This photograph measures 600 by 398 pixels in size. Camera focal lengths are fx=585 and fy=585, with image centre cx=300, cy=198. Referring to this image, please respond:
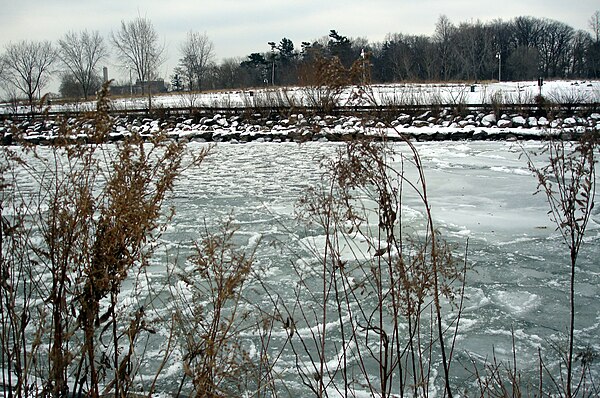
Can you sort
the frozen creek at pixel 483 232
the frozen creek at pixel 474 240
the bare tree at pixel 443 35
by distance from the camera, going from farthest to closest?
the bare tree at pixel 443 35 → the frozen creek at pixel 483 232 → the frozen creek at pixel 474 240

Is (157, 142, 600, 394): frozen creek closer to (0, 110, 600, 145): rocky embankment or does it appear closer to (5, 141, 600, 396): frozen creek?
(5, 141, 600, 396): frozen creek

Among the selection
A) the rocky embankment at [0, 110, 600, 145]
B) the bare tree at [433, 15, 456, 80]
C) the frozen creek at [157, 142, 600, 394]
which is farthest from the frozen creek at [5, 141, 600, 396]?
the bare tree at [433, 15, 456, 80]

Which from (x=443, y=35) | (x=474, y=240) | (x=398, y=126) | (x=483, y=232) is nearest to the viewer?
(x=474, y=240)

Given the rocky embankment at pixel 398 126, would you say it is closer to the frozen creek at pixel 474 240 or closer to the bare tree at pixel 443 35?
the frozen creek at pixel 474 240

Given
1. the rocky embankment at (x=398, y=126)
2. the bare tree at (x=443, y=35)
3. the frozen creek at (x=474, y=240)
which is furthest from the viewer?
the bare tree at (x=443, y=35)

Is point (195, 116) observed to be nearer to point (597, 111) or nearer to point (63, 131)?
point (597, 111)

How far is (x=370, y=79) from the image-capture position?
2260 millimetres

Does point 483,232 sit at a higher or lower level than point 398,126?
lower

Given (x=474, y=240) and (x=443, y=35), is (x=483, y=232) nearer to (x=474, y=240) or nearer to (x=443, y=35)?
(x=474, y=240)

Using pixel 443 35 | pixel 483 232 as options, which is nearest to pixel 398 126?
pixel 483 232

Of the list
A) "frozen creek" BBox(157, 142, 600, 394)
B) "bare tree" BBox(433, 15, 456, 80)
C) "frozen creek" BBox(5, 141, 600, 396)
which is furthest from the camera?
"bare tree" BBox(433, 15, 456, 80)

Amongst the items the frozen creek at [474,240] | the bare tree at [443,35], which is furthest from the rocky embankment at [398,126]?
the bare tree at [443,35]

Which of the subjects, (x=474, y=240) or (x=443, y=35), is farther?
(x=443, y=35)

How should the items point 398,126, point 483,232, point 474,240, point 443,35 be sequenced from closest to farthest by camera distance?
point 474,240
point 483,232
point 398,126
point 443,35
